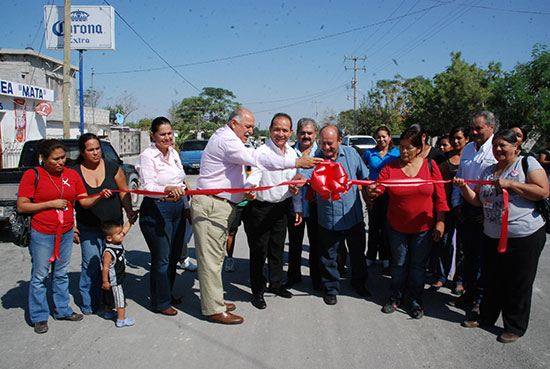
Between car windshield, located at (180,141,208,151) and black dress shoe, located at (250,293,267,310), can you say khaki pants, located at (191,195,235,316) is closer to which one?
black dress shoe, located at (250,293,267,310)

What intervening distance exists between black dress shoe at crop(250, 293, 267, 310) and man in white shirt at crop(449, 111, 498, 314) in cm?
219

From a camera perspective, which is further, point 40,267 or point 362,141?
point 362,141

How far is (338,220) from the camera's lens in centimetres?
457

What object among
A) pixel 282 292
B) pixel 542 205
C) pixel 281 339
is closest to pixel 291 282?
pixel 282 292

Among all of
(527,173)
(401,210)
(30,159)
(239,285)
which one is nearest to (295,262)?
(239,285)

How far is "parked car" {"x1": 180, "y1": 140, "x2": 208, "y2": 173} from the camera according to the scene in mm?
22817

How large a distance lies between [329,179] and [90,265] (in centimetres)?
272

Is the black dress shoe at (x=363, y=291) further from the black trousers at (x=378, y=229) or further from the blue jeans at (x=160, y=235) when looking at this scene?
the blue jeans at (x=160, y=235)

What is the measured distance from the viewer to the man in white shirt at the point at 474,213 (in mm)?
4383

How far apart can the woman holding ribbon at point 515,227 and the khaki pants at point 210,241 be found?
8.61 feet

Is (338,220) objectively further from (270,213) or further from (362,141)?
(362,141)

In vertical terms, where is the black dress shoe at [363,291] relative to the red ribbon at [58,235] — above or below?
below

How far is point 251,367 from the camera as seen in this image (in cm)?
322

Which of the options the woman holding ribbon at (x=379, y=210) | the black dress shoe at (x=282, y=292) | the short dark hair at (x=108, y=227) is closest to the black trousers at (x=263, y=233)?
the black dress shoe at (x=282, y=292)
